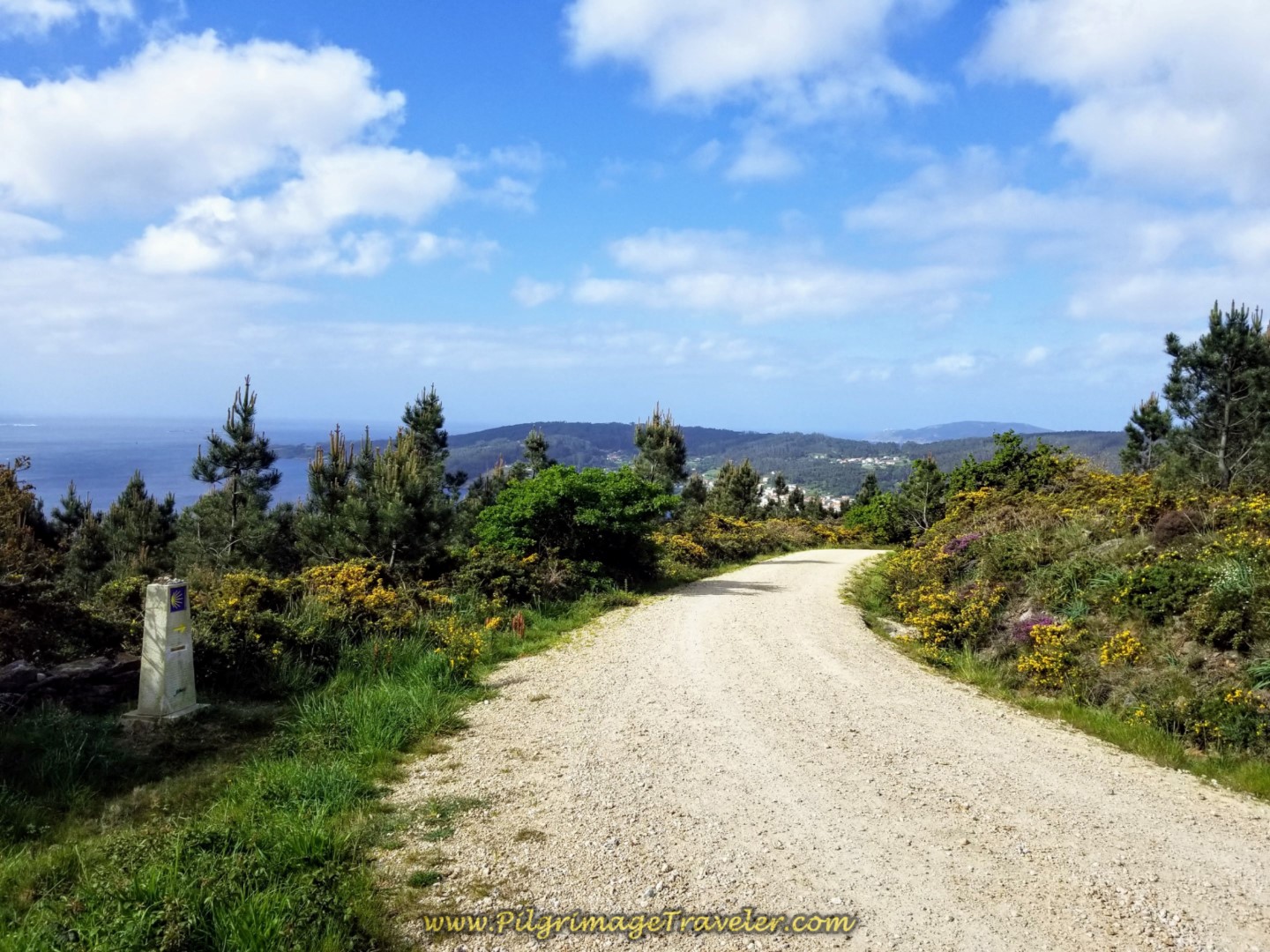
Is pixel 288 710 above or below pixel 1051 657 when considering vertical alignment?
below

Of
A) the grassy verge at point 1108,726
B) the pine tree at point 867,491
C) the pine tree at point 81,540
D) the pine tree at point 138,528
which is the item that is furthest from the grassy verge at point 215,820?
the pine tree at point 867,491

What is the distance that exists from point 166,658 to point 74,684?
140 cm

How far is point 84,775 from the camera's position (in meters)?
5.71

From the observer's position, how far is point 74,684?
7.42 m

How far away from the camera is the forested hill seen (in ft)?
335

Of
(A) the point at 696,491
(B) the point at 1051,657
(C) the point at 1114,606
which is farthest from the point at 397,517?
(A) the point at 696,491

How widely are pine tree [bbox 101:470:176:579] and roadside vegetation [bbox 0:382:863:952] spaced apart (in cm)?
675

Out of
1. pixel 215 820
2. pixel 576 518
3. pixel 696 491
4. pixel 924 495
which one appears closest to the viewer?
pixel 215 820

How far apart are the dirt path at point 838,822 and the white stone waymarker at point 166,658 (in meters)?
2.75

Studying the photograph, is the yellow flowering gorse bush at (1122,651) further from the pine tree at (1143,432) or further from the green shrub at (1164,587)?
the pine tree at (1143,432)

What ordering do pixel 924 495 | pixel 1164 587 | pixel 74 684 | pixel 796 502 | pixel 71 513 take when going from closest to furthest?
pixel 74 684, pixel 1164 587, pixel 924 495, pixel 71 513, pixel 796 502

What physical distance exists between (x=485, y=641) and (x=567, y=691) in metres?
2.41

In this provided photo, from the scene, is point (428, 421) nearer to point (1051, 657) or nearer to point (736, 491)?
point (736, 491)

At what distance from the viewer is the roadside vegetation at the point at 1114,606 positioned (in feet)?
22.1
